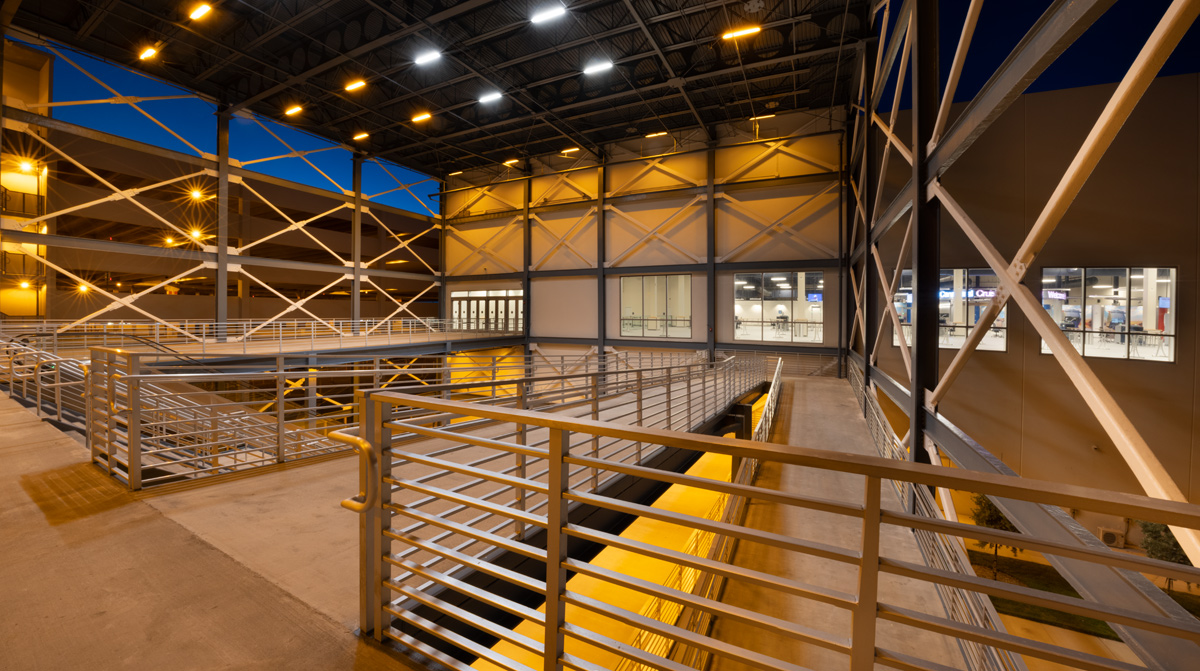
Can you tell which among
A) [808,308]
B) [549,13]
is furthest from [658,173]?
[549,13]

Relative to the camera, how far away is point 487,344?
74.8 ft

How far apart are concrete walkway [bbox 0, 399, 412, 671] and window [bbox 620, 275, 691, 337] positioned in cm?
1884

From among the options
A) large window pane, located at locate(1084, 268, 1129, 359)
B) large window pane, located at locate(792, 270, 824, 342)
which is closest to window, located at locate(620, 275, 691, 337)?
large window pane, located at locate(792, 270, 824, 342)

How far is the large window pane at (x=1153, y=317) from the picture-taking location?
531 cm

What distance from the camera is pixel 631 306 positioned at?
2212 cm

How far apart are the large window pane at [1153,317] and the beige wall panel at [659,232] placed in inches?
577

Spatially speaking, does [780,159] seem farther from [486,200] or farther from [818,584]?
[818,584]

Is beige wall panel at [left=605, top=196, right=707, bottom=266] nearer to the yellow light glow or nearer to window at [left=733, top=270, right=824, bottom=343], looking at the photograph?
window at [left=733, top=270, right=824, bottom=343]

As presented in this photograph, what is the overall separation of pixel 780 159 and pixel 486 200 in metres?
15.9

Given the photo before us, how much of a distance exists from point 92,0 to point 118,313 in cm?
984

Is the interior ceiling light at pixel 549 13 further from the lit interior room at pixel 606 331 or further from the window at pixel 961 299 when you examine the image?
the window at pixel 961 299

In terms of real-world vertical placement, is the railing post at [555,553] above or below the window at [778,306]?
below

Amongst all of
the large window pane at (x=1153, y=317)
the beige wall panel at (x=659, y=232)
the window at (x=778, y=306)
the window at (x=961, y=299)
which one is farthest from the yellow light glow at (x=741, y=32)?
the large window pane at (x=1153, y=317)

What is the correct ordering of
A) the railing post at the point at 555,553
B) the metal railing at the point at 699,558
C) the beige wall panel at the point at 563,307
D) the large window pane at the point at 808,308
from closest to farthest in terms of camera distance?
the metal railing at the point at 699,558 → the railing post at the point at 555,553 → the large window pane at the point at 808,308 → the beige wall panel at the point at 563,307
